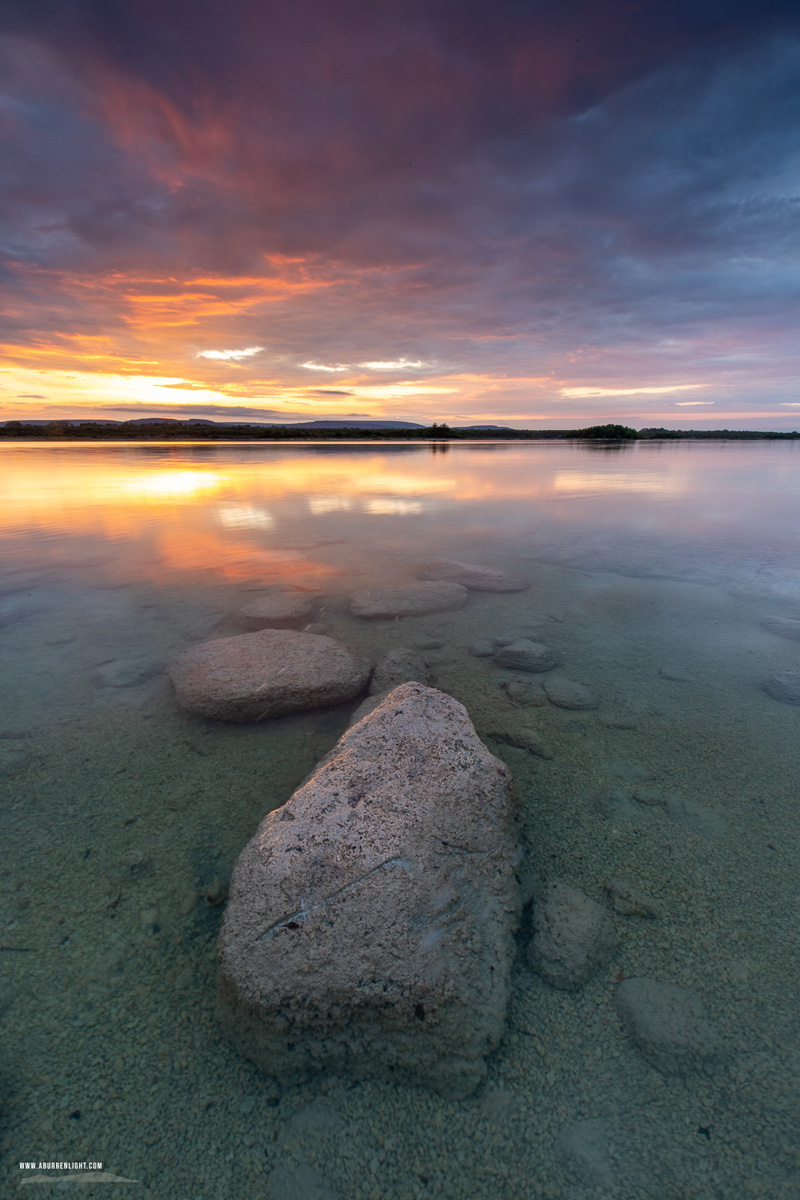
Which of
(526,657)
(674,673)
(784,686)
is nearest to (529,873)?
(526,657)

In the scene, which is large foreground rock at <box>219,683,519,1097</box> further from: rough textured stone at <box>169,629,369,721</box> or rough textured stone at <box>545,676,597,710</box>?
rough textured stone at <box>545,676,597,710</box>

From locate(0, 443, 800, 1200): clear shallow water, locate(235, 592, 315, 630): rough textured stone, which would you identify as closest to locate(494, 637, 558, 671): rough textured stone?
locate(0, 443, 800, 1200): clear shallow water

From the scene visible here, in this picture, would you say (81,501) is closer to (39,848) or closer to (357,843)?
(39,848)

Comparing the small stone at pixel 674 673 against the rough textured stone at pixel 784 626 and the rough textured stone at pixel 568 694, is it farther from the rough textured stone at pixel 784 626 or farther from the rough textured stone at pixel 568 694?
the rough textured stone at pixel 784 626

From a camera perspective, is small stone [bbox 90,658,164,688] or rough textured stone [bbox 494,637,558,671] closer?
small stone [bbox 90,658,164,688]

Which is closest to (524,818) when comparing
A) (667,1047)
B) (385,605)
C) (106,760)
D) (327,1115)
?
(667,1047)

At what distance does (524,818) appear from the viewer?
10.8 ft

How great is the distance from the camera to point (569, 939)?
8.11ft

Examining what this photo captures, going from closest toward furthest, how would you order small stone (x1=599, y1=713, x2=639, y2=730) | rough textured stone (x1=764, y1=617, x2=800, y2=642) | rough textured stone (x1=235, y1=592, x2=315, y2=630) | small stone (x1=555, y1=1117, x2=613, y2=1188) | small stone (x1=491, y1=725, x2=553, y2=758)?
small stone (x1=555, y1=1117, x2=613, y2=1188), small stone (x1=491, y1=725, x2=553, y2=758), small stone (x1=599, y1=713, x2=639, y2=730), rough textured stone (x1=764, y1=617, x2=800, y2=642), rough textured stone (x1=235, y1=592, x2=315, y2=630)

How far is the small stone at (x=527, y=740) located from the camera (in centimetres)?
398

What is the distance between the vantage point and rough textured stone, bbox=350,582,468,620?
6.73 metres

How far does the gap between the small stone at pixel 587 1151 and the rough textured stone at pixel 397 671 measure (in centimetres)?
305

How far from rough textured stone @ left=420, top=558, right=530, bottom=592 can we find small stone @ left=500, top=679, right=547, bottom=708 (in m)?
2.98

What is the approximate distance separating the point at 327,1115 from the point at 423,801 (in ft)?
4.09
